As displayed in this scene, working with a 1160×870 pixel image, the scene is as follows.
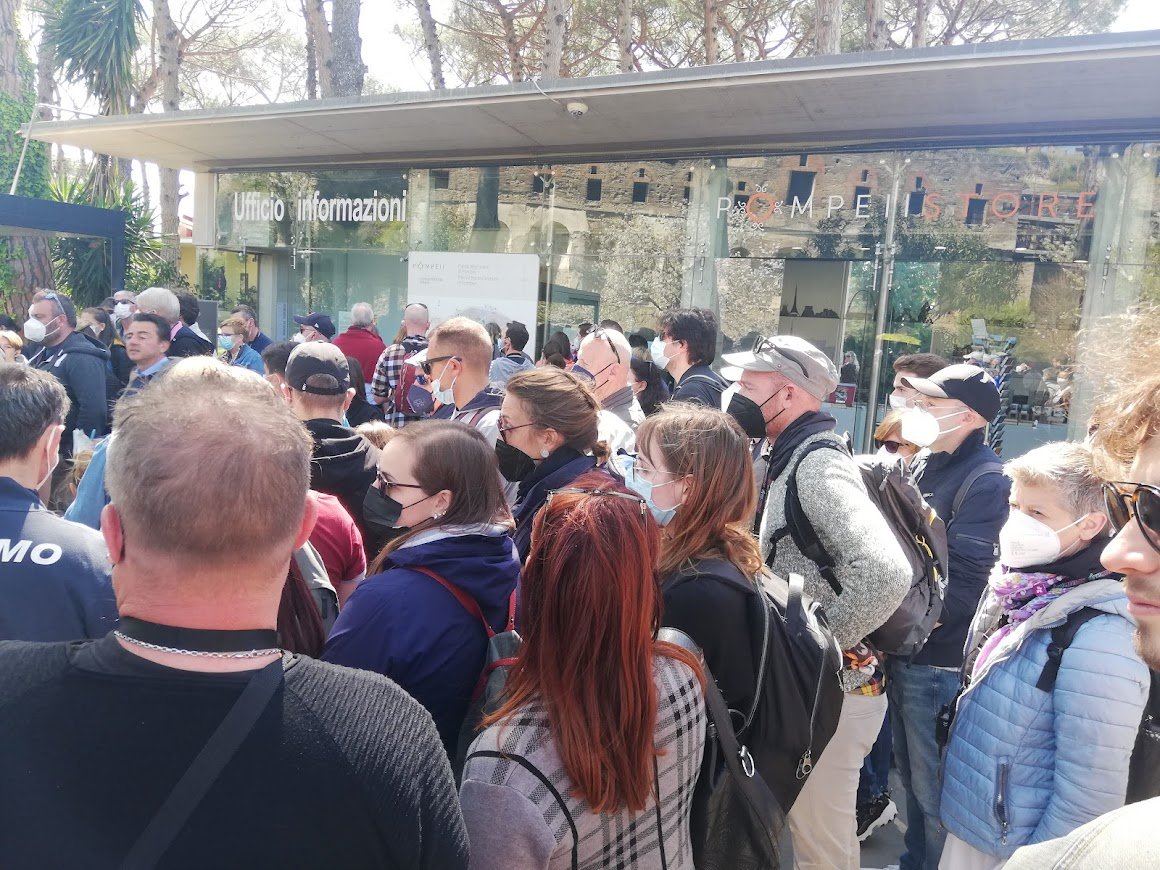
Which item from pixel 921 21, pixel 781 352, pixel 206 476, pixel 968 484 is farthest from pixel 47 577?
pixel 921 21

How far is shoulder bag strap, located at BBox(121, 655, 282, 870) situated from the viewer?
3.22 ft

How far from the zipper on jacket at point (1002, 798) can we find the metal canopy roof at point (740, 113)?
5976mm

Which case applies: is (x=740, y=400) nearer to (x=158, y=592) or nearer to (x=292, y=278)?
(x=158, y=592)

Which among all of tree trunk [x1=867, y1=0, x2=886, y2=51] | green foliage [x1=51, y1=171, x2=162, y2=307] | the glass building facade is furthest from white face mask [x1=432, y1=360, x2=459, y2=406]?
green foliage [x1=51, y1=171, x2=162, y2=307]

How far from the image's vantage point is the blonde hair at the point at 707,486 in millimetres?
2211

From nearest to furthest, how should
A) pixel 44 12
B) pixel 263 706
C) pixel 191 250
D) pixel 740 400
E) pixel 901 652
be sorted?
pixel 263 706 < pixel 901 652 < pixel 740 400 < pixel 191 250 < pixel 44 12

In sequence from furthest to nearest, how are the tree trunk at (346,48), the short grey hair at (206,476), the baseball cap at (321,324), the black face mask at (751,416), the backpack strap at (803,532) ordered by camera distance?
1. the tree trunk at (346,48)
2. the baseball cap at (321,324)
3. the black face mask at (751,416)
4. the backpack strap at (803,532)
5. the short grey hair at (206,476)

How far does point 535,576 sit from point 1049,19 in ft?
67.5

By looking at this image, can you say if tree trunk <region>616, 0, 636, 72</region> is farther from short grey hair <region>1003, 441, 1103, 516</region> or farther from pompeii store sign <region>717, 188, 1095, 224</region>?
short grey hair <region>1003, 441, 1103, 516</region>

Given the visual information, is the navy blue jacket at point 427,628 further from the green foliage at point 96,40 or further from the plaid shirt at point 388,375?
the green foliage at point 96,40

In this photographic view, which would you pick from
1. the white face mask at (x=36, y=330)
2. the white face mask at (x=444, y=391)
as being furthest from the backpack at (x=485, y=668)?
the white face mask at (x=36, y=330)

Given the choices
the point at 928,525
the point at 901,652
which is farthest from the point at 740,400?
the point at 901,652

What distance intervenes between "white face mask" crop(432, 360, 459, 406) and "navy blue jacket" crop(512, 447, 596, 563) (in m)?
1.39

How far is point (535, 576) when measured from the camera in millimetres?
1714
